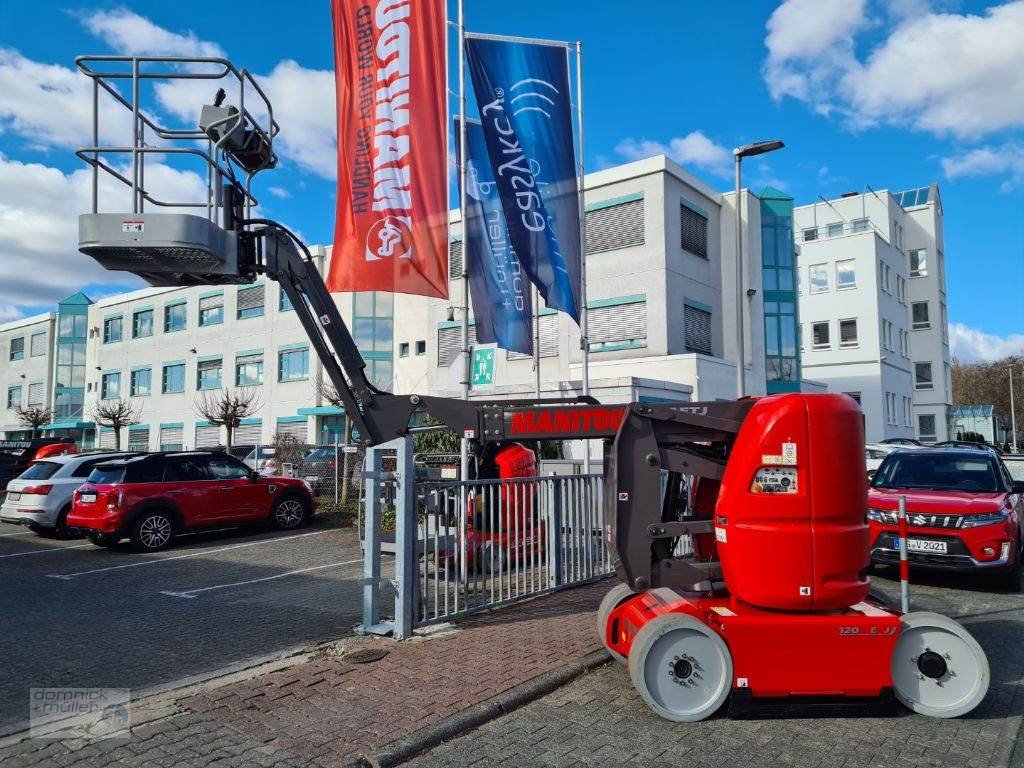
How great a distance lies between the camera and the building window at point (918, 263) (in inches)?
1972

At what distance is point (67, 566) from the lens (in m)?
11.4

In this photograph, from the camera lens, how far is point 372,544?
6.68m

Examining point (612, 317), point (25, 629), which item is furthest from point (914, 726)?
point (612, 317)

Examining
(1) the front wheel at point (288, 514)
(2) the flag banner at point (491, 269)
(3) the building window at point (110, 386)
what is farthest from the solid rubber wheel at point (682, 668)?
(3) the building window at point (110, 386)

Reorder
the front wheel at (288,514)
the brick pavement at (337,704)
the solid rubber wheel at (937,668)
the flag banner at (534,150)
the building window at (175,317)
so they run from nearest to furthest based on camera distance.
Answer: the brick pavement at (337,704) → the solid rubber wheel at (937,668) → the flag banner at (534,150) → the front wheel at (288,514) → the building window at (175,317)

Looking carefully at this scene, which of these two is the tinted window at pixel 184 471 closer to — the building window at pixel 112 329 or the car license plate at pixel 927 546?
the car license plate at pixel 927 546

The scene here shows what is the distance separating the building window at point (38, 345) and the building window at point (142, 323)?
11448 millimetres

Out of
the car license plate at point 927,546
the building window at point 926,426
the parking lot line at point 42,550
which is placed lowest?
the parking lot line at point 42,550

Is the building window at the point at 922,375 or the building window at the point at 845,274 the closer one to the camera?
the building window at the point at 845,274

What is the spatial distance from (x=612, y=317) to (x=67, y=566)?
18.4 meters

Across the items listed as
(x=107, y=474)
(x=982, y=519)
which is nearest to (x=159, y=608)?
(x=107, y=474)

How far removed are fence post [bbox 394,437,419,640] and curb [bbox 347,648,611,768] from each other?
1.54 m

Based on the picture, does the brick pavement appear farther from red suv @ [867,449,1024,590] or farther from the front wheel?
the front wheel

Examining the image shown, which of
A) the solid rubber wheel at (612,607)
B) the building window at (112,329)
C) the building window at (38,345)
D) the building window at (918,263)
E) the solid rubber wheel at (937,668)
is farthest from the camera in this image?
the building window at (38,345)
